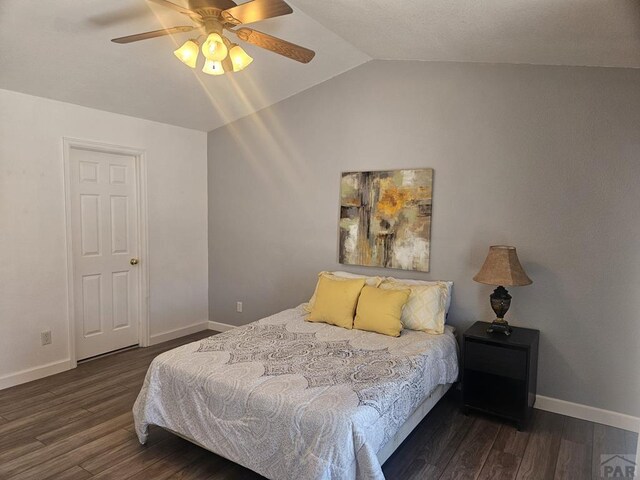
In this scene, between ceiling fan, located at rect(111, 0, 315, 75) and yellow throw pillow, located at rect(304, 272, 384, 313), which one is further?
yellow throw pillow, located at rect(304, 272, 384, 313)

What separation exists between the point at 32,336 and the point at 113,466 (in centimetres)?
170

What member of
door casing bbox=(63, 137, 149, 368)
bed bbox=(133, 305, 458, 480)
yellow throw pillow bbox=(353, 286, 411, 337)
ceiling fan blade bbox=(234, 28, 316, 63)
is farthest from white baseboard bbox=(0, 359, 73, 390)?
ceiling fan blade bbox=(234, 28, 316, 63)

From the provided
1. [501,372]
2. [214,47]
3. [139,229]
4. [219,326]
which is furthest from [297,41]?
[219,326]

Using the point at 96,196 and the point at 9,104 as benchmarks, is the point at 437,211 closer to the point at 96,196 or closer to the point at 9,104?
the point at 96,196

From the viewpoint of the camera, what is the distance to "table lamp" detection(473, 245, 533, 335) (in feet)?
9.01

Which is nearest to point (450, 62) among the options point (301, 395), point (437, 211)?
point (437, 211)

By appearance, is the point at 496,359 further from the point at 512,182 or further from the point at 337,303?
the point at 512,182

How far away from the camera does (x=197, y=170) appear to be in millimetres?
4723

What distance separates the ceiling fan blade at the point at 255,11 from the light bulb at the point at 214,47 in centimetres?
11

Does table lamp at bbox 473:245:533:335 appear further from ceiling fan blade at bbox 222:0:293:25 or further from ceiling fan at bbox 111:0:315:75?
ceiling fan blade at bbox 222:0:293:25

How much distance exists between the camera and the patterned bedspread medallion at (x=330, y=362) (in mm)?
2125

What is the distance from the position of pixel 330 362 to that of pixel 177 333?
2.75m

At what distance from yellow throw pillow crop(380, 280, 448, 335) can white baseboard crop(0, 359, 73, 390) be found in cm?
296

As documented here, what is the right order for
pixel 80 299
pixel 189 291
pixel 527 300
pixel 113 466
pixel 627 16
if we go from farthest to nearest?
pixel 189 291 → pixel 80 299 → pixel 527 300 → pixel 113 466 → pixel 627 16
